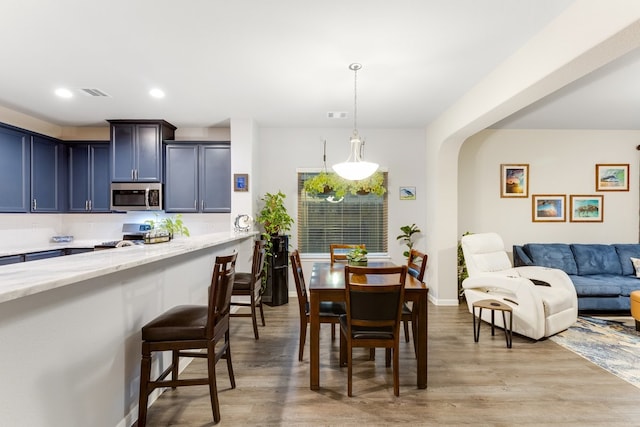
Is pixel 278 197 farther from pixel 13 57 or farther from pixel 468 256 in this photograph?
pixel 13 57

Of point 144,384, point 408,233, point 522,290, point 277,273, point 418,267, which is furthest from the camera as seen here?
point 408,233

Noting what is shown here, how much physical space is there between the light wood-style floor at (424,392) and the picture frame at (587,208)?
3.04 meters

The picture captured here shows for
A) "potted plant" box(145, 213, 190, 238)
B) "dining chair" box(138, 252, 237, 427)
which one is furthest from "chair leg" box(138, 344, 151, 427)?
"potted plant" box(145, 213, 190, 238)

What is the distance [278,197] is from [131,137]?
7.75 ft

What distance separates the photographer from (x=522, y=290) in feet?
11.6

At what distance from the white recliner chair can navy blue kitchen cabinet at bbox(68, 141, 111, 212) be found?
543 centimetres

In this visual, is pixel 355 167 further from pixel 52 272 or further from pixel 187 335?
pixel 52 272

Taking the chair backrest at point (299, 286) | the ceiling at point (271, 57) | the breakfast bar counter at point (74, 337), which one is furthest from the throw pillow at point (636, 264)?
the breakfast bar counter at point (74, 337)

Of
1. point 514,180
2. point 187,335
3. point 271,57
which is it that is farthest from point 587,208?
point 187,335

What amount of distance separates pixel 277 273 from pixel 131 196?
249 cm

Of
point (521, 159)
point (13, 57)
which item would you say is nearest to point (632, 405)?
point (521, 159)

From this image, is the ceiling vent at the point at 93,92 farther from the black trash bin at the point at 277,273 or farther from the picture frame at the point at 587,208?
the picture frame at the point at 587,208

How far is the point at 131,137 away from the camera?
486 cm

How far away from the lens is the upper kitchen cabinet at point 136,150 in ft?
15.9
